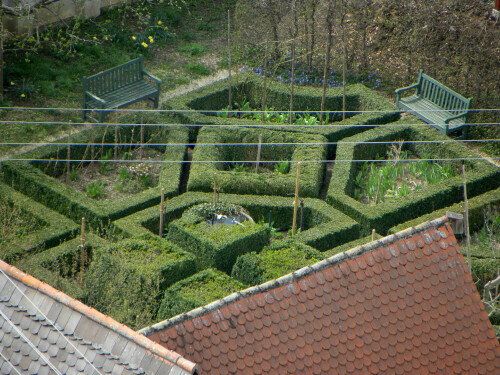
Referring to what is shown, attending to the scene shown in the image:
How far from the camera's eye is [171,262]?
13.6m

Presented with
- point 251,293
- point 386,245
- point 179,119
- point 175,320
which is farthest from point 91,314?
point 179,119

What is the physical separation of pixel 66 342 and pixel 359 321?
3.83m

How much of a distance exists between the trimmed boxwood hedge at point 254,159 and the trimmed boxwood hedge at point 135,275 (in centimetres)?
291

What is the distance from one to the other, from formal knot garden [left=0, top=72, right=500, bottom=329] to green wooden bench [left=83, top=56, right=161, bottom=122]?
1.80 feet

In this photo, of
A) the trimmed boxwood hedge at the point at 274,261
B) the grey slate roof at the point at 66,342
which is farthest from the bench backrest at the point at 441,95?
the grey slate roof at the point at 66,342

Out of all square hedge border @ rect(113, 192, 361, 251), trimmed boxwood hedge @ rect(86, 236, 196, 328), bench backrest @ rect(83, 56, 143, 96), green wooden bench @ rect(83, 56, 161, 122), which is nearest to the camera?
trimmed boxwood hedge @ rect(86, 236, 196, 328)

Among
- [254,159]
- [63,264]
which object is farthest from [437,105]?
[63,264]

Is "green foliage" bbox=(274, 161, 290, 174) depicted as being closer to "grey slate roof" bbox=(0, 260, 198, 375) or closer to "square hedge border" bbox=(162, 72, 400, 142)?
"square hedge border" bbox=(162, 72, 400, 142)

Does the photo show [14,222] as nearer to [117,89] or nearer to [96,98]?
[96,98]

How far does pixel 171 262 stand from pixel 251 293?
4.43 meters

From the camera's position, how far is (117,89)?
20.0m

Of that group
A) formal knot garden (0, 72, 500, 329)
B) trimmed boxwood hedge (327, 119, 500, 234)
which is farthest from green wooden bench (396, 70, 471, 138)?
trimmed boxwood hedge (327, 119, 500, 234)

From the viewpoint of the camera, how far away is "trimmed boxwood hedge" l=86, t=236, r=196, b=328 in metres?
12.9

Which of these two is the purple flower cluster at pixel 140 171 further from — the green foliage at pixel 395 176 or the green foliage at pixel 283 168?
the green foliage at pixel 395 176
